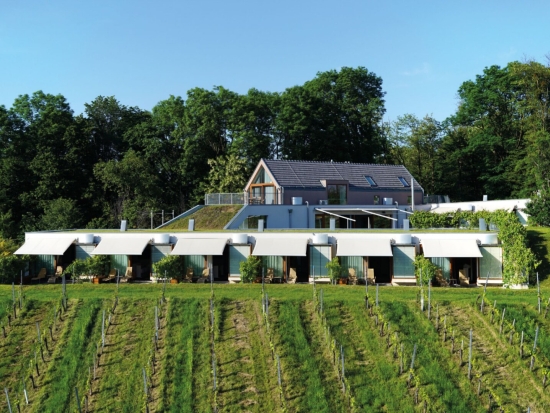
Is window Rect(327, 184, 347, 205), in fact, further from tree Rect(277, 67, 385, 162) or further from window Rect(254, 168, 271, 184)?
tree Rect(277, 67, 385, 162)

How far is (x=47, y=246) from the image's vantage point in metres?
27.3

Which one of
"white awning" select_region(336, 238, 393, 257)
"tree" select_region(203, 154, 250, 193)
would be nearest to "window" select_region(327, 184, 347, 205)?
"tree" select_region(203, 154, 250, 193)

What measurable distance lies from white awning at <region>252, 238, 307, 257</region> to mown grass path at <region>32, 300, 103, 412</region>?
761 centimetres

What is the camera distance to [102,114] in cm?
5766

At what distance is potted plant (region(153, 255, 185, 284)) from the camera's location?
2528 centimetres

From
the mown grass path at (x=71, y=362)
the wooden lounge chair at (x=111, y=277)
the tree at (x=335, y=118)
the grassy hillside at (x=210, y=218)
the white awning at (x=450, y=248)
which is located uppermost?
the tree at (x=335, y=118)

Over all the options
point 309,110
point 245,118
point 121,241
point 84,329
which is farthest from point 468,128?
point 84,329

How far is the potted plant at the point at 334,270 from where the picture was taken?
968 inches

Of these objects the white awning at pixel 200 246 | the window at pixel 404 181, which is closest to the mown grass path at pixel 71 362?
the white awning at pixel 200 246

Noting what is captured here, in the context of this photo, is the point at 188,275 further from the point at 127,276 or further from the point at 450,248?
the point at 450,248

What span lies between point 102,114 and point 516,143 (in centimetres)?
3894

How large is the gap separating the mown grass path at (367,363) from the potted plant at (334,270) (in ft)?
14.5

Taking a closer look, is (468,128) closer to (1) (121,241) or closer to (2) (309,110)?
(2) (309,110)

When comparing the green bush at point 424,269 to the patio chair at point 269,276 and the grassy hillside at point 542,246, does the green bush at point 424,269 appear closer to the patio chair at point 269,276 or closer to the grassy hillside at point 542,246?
the grassy hillside at point 542,246
